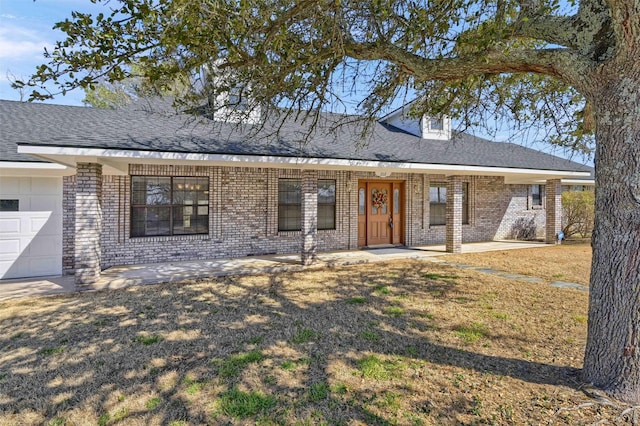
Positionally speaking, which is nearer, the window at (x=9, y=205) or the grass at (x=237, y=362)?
the grass at (x=237, y=362)

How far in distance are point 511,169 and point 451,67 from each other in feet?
30.6

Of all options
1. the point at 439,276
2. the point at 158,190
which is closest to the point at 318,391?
the point at 439,276

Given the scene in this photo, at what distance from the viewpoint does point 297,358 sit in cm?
412

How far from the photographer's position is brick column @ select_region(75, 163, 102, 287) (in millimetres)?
7125

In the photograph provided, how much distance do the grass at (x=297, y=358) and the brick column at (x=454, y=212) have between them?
4.65m

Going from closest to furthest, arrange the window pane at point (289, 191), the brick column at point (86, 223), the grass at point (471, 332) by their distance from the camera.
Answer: the grass at point (471, 332) < the brick column at point (86, 223) < the window pane at point (289, 191)

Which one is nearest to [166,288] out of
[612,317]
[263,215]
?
[263,215]

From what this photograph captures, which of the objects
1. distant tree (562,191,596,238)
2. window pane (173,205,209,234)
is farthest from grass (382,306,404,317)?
distant tree (562,191,596,238)

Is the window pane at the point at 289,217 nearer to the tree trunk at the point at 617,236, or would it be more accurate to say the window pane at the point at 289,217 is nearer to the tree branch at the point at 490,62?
the tree branch at the point at 490,62

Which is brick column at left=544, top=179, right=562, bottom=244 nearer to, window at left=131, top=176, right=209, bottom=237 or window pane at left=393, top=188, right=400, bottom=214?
window pane at left=393, top=188, right=400, bottom=214

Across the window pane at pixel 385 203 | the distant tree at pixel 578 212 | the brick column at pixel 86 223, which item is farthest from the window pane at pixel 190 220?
the distant tree at pixel 578 212

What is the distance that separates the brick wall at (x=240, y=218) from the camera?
9336 millimetres

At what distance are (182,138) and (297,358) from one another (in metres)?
6.47

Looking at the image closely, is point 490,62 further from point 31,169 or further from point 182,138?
point 31,169
